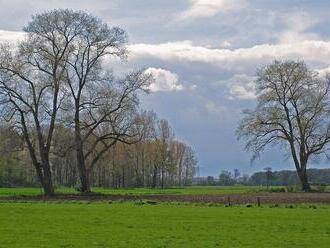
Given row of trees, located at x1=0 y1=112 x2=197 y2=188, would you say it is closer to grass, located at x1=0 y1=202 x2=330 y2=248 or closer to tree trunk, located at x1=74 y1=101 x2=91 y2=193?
tree trunk, located at x1=74 y1=101 x2=91 y2=193

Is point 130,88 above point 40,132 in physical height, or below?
above

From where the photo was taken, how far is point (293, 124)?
83.9 metres

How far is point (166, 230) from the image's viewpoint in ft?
84.9

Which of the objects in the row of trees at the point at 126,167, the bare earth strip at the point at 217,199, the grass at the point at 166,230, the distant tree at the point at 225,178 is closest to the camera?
the grass at the point at 166,230

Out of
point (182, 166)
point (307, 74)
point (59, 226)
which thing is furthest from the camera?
point (182, 166)

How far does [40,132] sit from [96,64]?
10.8 metres

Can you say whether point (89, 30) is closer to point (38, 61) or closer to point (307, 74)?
point (38, 61)

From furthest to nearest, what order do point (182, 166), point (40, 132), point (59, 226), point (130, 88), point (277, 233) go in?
point (182, 166) → point (130, 88) → point (40, 132) → point (59, 226) → point (277, 233)

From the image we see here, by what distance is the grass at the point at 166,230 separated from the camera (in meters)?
21.0

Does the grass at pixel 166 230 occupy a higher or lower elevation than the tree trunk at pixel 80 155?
lower

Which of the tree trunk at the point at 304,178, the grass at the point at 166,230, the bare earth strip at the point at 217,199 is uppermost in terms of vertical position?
the tree trunk at the point at 304,178

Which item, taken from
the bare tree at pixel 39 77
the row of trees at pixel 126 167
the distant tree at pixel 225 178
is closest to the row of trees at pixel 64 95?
the bare tree at pixel 39 77

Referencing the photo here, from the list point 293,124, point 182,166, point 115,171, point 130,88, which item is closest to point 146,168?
point 115,171

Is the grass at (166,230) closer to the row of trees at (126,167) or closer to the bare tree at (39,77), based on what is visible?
the bare tree at (39,77)
